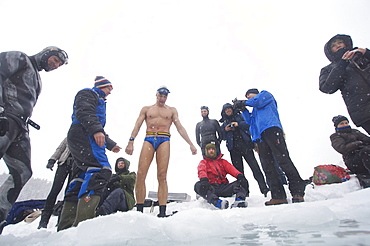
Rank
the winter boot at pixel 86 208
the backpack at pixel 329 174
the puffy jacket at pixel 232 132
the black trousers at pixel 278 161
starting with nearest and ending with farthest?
1. the winter boot at pixel 86 208
2. the black trousers at pixel 278 161
3. the backpack at pixel 329 174
4. the puffy jacket at pixel 232 132

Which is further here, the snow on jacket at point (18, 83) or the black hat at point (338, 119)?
the black hat at point (338, 119)

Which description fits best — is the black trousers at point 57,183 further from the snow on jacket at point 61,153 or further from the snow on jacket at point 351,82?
the snow on jacket at point 351,82

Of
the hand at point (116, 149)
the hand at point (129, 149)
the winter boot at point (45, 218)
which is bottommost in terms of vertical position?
the winter boot at point (45, 218)

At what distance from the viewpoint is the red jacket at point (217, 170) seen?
13.5 feet

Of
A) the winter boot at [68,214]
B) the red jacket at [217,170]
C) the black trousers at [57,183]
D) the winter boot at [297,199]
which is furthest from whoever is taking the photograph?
the red jacket at [217,170]

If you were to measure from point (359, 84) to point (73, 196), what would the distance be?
383 centimetres

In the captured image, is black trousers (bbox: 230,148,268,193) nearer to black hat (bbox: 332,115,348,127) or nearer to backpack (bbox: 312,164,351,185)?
backpack (bbox: 312,164,351,185)

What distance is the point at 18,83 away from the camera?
6.95ft

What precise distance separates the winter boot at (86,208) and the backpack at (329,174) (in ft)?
15.0

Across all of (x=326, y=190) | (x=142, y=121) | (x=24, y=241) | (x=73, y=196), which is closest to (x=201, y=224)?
(x=24, y=241)

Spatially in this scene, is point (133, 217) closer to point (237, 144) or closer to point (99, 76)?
point (99, 76)

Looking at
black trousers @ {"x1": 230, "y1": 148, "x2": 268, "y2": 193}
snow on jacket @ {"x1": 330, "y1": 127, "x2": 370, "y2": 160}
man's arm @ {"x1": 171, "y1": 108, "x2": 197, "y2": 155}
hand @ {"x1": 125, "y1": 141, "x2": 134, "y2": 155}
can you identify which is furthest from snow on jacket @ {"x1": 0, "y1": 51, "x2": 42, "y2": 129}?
snow on jacket @ {"x1": 330, "y1": 127, "x2": 370, "y2": 160}

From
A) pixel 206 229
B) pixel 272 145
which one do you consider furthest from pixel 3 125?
pixel 272 145

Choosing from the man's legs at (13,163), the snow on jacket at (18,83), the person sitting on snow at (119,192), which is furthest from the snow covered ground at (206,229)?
the person sitting on snow at (119,192)
